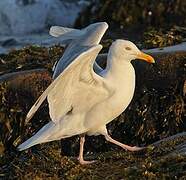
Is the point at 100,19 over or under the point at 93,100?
under

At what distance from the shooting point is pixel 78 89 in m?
5.55

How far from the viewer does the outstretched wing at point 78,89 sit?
5129 mm

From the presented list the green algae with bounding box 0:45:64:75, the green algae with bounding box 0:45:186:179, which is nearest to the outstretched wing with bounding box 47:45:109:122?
the green algae with bounding box 0:45:186:179

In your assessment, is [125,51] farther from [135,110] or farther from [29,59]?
[29,59]

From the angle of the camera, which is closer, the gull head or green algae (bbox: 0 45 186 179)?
the gull head

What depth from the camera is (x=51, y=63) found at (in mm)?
7277

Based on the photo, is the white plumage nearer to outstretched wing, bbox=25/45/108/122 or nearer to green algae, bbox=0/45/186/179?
outstretched wing, bbox=25/45/108/122

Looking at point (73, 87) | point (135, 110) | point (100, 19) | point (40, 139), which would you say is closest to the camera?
point (73, 87)

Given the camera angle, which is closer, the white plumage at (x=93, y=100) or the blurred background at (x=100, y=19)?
the white plumage at (x=93, y=100)

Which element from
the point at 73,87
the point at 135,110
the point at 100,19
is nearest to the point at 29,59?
the point at 135,110

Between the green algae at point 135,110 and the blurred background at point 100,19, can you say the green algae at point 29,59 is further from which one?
the blurred background at point 100,19

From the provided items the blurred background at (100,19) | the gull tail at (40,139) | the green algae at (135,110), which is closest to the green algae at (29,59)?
the green algae at (135,110)

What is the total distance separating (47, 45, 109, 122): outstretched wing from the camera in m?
5.13

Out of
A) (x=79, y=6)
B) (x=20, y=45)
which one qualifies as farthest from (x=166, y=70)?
(x=79, y=6)
